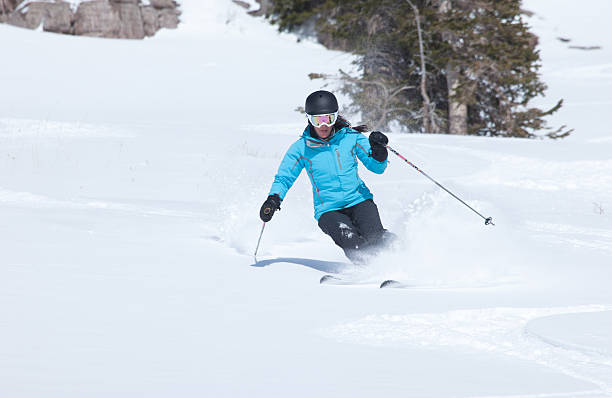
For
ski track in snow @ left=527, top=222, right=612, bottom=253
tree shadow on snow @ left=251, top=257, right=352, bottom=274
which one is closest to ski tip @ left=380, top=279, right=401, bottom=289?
tree shadow on snow @ left=251, top=257, right=352, bottom=274

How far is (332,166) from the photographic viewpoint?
5.87 m

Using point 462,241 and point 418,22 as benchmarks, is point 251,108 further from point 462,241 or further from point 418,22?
point 462,241

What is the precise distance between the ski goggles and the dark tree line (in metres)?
11.8

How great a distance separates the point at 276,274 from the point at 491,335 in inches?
82.8

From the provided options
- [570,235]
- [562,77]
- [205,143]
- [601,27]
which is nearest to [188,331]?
[570,235]

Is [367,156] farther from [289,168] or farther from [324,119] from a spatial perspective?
[289,168]

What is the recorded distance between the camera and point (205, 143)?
44.1ft

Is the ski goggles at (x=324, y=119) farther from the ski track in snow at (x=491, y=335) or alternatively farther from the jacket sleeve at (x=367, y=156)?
the ski track in snow at (x=491, y=335)

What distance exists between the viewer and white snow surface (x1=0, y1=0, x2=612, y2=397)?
2855 millimetres

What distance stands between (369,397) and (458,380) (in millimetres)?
448

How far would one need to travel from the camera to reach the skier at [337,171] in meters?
5.70

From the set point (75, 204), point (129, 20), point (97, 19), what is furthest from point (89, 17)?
point (75, 204)

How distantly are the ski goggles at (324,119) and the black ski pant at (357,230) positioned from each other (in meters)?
0.75

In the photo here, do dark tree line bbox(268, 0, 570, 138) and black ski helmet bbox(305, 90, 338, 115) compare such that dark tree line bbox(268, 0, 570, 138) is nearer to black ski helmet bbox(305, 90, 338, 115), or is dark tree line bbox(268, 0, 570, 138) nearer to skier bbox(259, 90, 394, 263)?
skier bbox(259, 90, 394, 263)
